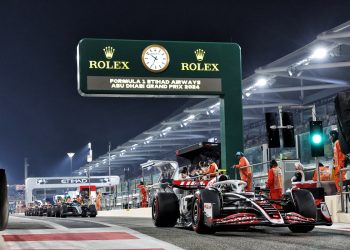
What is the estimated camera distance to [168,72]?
19.6 meters

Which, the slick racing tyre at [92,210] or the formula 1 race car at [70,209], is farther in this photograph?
the formula 1 race car at [70,209]

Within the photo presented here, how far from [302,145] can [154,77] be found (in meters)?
7.03

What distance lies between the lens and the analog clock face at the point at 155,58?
19391 millimetres

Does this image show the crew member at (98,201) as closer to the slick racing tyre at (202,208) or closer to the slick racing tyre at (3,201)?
the slick racing tyre at (202,208)

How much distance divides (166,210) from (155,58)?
27.9ft

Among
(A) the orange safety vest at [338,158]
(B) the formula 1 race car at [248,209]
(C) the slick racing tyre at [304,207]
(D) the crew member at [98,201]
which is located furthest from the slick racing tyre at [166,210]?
(D) the crew member at [98,201]

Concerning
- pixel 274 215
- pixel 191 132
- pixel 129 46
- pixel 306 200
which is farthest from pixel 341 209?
pixel 191 132

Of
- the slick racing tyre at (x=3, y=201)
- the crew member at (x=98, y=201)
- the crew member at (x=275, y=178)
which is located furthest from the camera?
the crew member at (x=98, y=201)

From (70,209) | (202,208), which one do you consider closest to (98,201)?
(70,209)

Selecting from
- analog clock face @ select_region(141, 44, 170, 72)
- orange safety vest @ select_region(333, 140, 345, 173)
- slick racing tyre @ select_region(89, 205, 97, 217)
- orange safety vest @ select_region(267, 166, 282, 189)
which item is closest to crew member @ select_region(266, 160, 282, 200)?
orange safety vest @ select_region(267, 166, 282, 189)

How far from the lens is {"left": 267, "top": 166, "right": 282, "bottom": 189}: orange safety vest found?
564 inches

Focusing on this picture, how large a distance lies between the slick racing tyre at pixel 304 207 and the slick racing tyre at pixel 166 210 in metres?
2.84

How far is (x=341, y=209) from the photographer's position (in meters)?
12.9

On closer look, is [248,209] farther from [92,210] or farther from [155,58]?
[92,210]
